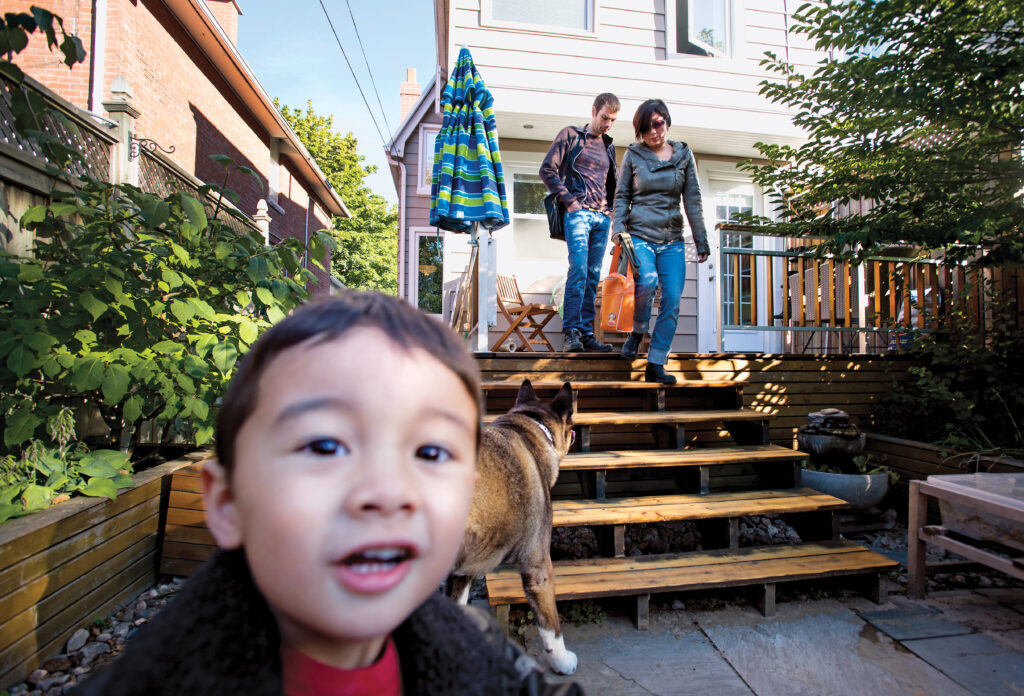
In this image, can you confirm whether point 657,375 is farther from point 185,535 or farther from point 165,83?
point 165,83

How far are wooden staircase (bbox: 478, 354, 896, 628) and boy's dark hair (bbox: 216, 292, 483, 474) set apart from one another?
6.63 ft

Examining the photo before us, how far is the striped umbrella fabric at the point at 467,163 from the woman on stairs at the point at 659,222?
1.25m

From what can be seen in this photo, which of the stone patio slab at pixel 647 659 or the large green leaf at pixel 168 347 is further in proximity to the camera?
the large green leaf at pixel 168 347

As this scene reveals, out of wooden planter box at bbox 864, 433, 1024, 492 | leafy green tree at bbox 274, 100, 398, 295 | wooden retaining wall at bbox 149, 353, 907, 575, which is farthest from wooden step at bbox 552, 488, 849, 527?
leafy green tree at bbox 274, 100, 398, 295

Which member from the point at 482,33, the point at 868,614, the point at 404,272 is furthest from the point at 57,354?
the point at 404,272

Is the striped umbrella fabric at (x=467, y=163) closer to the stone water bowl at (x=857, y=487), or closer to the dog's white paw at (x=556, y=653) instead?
the stone water bowl at (x=857, y=487)

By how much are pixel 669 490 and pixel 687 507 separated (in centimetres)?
100

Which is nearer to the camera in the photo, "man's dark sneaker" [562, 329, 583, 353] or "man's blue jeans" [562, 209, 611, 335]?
"man's blue jeans" [562, 209, 611, 335]

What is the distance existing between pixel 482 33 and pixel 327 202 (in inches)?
601

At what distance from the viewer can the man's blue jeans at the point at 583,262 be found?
4.47 meters

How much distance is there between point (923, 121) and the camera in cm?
382

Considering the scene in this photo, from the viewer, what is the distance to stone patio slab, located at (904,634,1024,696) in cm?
213

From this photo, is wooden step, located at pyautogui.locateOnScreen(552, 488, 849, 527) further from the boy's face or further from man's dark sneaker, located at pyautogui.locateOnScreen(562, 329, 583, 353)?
the boy's face

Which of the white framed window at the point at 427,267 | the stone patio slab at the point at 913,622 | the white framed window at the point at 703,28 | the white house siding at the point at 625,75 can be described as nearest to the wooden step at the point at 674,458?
the stone patio slab at the point at 913,622
